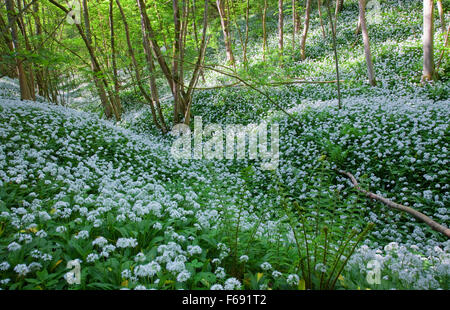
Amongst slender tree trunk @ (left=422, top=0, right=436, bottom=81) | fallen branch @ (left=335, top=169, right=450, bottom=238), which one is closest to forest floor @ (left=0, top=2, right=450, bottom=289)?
fallen branch @ (left=335, top=169, right=450, bottom=238)

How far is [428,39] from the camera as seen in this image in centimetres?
953

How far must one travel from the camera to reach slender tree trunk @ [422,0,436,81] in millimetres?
9219

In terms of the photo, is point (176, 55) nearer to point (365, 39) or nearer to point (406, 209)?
point (365, 39)

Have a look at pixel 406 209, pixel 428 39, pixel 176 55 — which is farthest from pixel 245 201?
pixel 428 39

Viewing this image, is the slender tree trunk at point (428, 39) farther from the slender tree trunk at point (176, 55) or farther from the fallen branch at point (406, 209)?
the slender tree trunk at point (176, 55)

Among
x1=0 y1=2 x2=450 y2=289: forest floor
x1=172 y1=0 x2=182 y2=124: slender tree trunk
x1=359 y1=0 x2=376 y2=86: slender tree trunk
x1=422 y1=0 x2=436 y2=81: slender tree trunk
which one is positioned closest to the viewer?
x1=0 y1=2 x2=450 y2=289: forest floor

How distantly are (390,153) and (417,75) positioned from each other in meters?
7.38

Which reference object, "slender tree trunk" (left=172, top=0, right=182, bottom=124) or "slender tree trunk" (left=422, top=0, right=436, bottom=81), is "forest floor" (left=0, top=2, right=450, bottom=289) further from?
"slender tree trunk" (left=172, top=0, right=182, bottom=124)

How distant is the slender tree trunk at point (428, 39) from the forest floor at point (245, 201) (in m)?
0.51

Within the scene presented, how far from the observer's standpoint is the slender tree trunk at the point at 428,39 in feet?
30.2

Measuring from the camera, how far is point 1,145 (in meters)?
5.55

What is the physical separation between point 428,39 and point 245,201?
32.1 feet

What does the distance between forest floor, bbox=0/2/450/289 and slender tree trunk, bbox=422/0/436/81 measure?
1.68ft

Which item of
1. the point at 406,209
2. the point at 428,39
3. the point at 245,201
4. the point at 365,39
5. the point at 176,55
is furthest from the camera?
the point at 176,55
